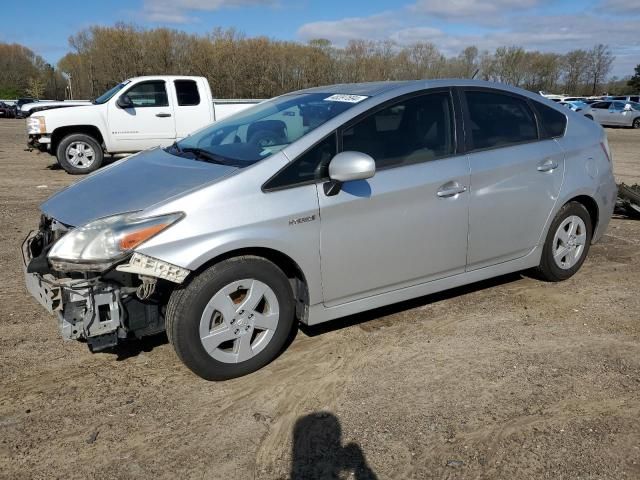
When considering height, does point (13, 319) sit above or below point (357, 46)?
below

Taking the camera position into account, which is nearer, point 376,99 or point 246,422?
point 246,422

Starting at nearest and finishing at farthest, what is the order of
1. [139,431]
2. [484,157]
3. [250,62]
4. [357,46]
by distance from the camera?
[139,431] < [484,157] < [250,62] < [357,46]

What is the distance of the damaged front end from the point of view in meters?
3.06

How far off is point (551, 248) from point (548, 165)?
747 mm

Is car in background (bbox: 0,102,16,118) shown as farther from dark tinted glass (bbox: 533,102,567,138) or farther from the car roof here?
dark tinted glass (bbox: 533,102,567,138)

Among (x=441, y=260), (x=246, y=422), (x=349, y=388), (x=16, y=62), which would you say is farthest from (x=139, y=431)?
(x=16, y=62)

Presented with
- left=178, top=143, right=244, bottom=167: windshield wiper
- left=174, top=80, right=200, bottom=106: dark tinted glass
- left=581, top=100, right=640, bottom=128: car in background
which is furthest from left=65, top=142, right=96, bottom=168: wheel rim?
left=581, top=100, right=640, bottom=128: car in background

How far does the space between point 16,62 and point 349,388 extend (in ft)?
267

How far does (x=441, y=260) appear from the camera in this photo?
4109 mm

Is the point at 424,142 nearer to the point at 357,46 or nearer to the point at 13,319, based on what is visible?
the point at 13,319

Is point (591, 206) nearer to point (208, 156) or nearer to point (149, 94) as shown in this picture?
point (208, 156)

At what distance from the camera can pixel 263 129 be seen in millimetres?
4129

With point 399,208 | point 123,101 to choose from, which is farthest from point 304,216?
point 123,101

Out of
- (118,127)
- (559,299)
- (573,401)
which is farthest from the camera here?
(118,127)
